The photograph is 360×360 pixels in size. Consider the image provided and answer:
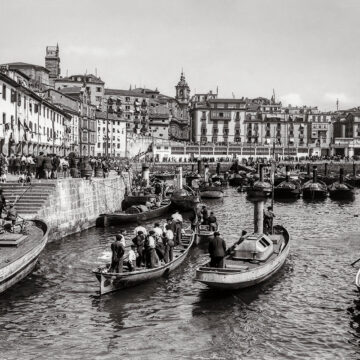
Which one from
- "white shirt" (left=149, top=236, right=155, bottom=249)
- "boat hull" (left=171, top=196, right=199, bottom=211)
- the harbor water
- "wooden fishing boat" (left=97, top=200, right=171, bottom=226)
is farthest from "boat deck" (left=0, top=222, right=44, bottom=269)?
"boat hull" (left=171, top=196, right=199, bottom=211)

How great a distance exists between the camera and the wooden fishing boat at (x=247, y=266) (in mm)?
21938

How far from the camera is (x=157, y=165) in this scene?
414ft

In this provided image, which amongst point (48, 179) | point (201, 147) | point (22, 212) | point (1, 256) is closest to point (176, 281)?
point (1, 256)

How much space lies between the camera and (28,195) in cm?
3484

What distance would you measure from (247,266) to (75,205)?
17981 millimetres

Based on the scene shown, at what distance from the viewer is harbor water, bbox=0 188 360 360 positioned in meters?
17.2

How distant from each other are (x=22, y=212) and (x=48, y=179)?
5.62 metres

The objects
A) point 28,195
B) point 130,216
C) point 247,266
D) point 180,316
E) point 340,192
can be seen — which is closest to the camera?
point 180,316

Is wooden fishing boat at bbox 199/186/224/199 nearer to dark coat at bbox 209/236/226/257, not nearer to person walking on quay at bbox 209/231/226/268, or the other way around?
person walking on quay at bbox 209/231/226/268

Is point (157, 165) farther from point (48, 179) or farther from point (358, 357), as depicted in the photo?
point (358, 357)

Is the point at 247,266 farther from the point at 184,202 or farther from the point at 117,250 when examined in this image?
the point at 184,202

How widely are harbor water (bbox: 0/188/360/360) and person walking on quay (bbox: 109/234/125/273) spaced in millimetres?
1109

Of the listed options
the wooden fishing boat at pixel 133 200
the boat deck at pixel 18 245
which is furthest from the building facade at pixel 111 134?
the boat deck at pixel 18 245

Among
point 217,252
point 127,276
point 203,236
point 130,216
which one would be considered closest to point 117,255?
point 127,276
